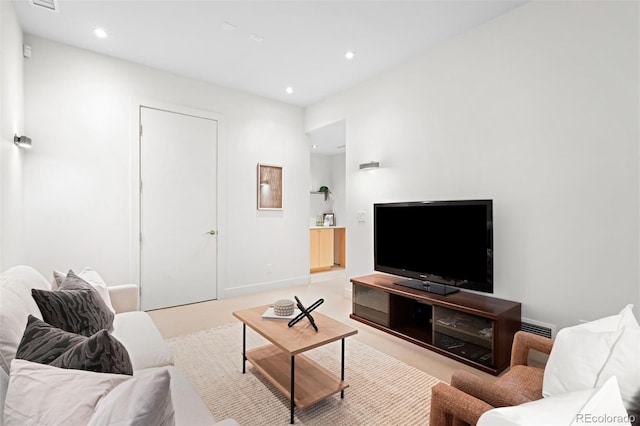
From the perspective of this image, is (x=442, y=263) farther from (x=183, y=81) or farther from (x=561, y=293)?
(x=183, y=81)

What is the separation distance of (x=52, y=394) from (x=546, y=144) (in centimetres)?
330

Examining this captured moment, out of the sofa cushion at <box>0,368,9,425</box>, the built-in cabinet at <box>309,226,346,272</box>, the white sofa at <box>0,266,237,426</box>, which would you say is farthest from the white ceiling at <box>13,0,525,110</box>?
the built-in cabinet at <box>309,226,346,272</box>

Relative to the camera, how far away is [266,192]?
4.84 m

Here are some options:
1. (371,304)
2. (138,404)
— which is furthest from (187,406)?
(371,304)

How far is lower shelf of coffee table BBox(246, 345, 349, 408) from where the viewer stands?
1899 millimetres

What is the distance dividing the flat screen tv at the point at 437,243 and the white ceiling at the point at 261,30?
1.72 meters

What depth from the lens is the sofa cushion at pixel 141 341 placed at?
1.74 meters

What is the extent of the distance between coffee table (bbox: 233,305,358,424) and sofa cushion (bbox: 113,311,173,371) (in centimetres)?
55

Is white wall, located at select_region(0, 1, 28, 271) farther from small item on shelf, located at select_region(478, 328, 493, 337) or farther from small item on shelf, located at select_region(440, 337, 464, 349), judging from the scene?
small item on shelf, located at select_region(478, 328, 493, 337)

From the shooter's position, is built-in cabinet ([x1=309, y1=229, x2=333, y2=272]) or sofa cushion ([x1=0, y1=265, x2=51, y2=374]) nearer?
sofa cushion ([x1=0, y1=265, x2=51, y2=374])

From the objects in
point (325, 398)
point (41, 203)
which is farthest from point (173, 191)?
point (325, 398)

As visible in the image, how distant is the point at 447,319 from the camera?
2.73m

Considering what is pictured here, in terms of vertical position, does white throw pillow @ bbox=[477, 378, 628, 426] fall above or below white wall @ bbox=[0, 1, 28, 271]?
below

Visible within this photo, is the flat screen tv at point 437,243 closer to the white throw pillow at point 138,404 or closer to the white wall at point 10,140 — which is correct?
the white throw pillow at point 138,404
